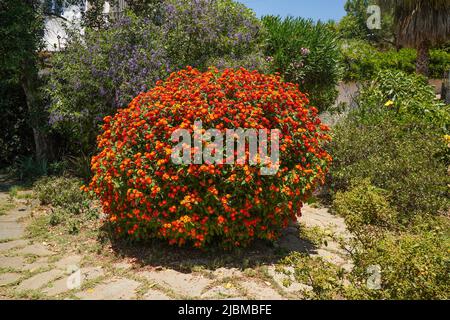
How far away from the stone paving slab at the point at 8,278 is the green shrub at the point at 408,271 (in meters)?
2.75

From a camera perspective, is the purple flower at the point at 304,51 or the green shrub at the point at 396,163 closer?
the green shrub at the point at 396,163

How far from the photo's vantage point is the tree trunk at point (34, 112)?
723 cm

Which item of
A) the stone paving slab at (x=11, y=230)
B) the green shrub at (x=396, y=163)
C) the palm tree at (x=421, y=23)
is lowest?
the stone paving slab at (x=11, y=230)

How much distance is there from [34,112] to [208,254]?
15.2 ft

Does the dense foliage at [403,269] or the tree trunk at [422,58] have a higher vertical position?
the tree trunk at [422,58]

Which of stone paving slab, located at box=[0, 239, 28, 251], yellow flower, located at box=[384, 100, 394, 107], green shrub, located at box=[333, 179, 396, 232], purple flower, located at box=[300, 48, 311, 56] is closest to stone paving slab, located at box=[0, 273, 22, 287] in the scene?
stone paving slab, located at box=[0, 239, 28, 251]

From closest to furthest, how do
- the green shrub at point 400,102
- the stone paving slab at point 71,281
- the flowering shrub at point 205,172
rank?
the stone paving slab at point 71,281 → the flowering shrub at point 205,172 → the green shrub at point 400,102

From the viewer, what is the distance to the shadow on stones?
3.87 metres

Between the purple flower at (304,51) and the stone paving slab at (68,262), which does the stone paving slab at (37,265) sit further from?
the purple flower at (304,51)

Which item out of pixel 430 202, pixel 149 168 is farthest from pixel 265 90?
pixel 430 202

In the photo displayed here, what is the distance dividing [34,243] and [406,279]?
3.57 meters

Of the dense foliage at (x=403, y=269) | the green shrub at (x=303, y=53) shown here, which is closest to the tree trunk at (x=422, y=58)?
the green shrub at (x=303, y=53)

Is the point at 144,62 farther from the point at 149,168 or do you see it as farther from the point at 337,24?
the point at 337,24

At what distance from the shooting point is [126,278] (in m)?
3.64
